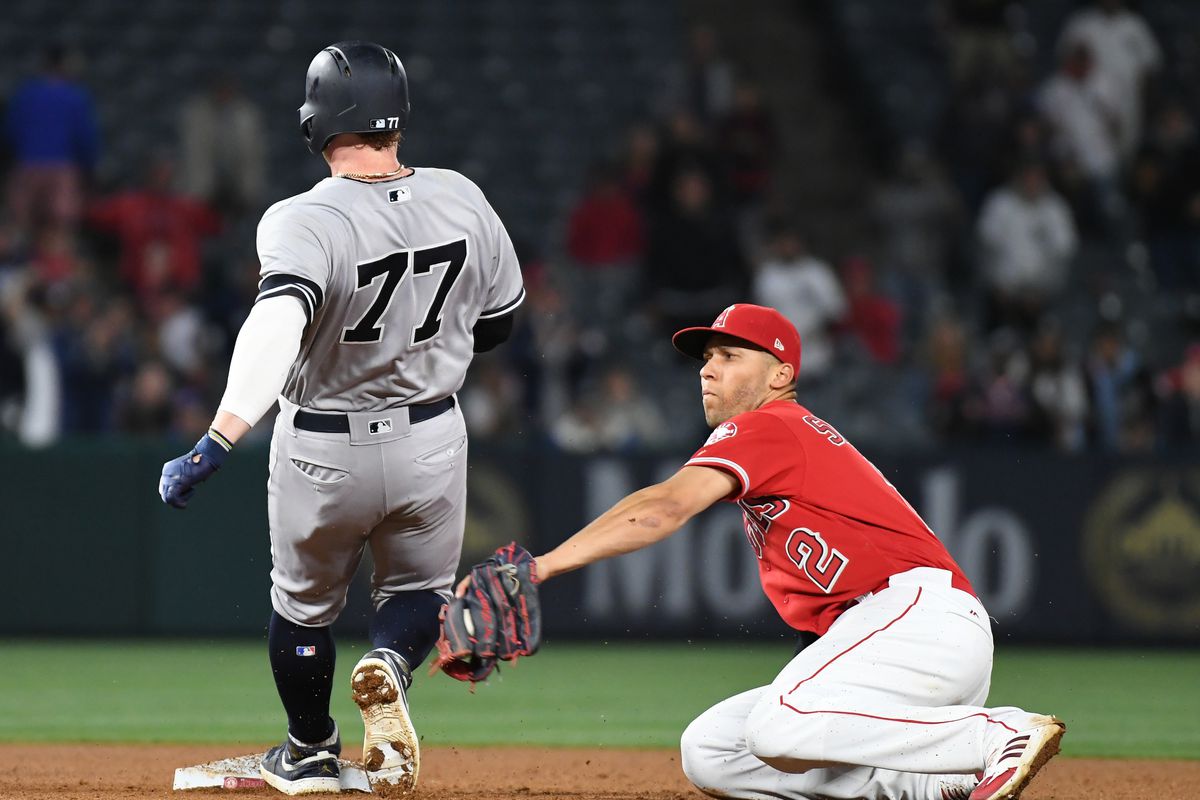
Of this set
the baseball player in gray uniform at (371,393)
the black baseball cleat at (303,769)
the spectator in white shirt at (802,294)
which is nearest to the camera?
the baseball player in gray uniform at (371,393)

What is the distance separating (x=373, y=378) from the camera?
5.07 meters

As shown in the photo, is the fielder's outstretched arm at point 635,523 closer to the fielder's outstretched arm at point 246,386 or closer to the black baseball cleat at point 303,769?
the fielder's outstretched arm at point 246,386

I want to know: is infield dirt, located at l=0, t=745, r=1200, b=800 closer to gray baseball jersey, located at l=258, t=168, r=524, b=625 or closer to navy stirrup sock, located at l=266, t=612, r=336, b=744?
navy stirrup sock, located at l=266, t=612, r=336, b=744

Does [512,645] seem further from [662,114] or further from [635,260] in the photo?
[662,114]

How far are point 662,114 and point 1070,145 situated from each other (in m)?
3.54

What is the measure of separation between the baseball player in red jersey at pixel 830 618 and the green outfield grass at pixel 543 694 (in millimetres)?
2360

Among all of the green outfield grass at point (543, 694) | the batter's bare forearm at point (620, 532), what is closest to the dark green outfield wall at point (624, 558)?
the green outfield grass at point (543, 694)

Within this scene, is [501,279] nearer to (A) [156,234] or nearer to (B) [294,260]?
(B) [294,260]

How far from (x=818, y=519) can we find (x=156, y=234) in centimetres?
946

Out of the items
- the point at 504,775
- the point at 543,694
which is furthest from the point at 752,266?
the point at 504,775

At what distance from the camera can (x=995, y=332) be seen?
13234 millimetres

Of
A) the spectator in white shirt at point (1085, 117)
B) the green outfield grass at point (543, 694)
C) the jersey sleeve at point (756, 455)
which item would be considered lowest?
the green outfield grass at point (543, 694)

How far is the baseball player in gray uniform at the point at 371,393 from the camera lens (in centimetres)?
491

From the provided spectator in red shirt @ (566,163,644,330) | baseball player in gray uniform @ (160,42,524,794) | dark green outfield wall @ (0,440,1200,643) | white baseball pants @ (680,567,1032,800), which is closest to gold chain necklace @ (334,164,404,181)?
baseball player in gray uniform @ (160,42,524,794)
